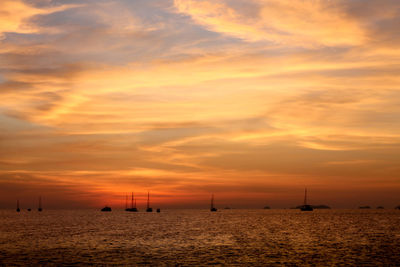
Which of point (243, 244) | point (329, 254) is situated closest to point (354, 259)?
point (329, 254)

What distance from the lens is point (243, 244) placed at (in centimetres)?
8581

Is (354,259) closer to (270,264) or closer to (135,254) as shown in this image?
(270,264)

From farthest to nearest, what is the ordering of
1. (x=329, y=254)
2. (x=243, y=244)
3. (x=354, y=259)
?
(x=243, y=244) < (x=329, y=254) < (x=354, y=259)

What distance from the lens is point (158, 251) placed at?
73.1 metres

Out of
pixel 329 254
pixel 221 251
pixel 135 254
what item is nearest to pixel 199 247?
pixel 221 251

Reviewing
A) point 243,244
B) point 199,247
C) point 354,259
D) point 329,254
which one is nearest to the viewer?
point 354,259

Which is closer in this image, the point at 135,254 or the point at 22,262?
the point at 22,262

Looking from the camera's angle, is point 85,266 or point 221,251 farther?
point 221,251

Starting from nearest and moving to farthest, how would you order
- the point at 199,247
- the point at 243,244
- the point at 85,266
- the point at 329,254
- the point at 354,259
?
the point at 85,266 < the point at 354,259 < the point at 329,254 < the point at 199,247 < the point at 243,244

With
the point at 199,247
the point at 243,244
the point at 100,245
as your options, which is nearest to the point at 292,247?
the point at 243,244

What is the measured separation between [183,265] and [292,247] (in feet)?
96.8

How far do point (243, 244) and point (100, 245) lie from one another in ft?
85.6

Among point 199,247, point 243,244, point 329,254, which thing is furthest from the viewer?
point 243,244

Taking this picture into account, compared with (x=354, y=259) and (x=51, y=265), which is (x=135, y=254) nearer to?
(x=51, y=265)
